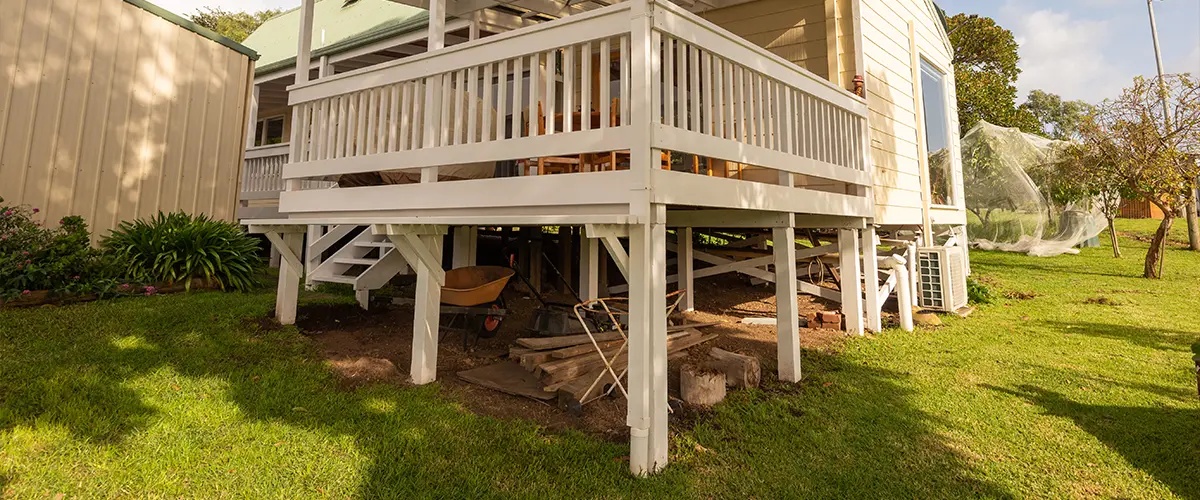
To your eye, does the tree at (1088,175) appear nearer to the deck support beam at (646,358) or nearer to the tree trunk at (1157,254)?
the tree trunk at (1157,254)

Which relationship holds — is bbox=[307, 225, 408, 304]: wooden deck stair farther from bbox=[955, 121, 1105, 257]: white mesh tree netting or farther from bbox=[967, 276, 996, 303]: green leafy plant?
bbox=[955, 121, 1105, 257]: white mesh tree netting

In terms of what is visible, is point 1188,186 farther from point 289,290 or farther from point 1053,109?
point 1053,109

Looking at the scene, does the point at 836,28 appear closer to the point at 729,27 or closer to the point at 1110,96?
the point at 729,27

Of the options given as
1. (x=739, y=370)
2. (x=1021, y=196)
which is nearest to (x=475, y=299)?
(x=739, y=370)

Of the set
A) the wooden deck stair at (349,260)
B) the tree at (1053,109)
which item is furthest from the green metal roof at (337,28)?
the tree at (1053,109)

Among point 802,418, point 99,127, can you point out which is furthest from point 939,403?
point 99,127

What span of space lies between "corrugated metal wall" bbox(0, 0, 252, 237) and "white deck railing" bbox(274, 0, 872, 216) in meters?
3.78

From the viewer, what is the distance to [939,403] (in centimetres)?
387

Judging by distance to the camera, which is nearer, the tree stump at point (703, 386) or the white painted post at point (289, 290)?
the tree stump at point (703, 386)

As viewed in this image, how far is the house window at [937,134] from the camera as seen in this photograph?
9008mm

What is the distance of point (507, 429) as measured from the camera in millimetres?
3281

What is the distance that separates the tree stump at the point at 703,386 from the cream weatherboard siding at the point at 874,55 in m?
4.05

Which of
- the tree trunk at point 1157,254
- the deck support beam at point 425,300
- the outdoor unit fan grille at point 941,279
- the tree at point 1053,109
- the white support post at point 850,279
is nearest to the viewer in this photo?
the deck support beam at point 425,300

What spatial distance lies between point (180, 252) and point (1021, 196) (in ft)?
61.1
